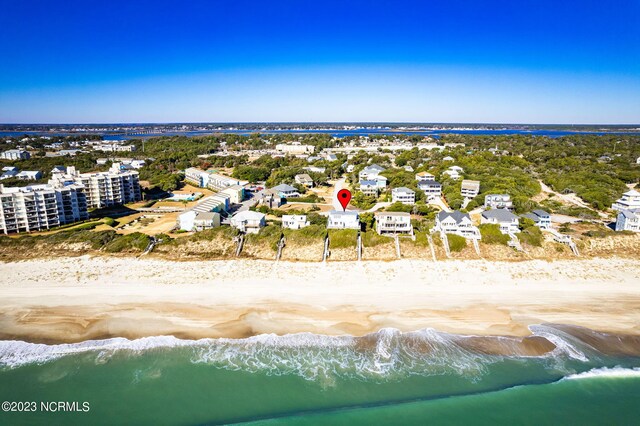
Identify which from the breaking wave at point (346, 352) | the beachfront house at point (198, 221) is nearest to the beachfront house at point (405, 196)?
the beachfront house at point (198, 221)

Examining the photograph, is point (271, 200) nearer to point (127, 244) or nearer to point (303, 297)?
point (127, 244)

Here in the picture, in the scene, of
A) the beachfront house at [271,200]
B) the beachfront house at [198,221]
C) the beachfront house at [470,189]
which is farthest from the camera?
the beachfront house at [470,189]

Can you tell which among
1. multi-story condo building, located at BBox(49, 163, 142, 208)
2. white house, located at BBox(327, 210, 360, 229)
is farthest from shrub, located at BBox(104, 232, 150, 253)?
multi-story condo building, located at BBox(49, 163, 142, 208)

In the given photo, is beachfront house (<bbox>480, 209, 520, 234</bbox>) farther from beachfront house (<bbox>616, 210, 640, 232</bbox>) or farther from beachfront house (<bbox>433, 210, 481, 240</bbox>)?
beachfront house (<bbox>616, 210, 640, 232</bbox>)

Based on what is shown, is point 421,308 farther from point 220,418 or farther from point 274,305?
point 220,418

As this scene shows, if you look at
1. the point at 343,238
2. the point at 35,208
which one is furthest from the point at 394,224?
the point at 35,208

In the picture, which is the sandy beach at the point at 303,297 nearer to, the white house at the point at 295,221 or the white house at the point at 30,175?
the white house at the point at 295,221
